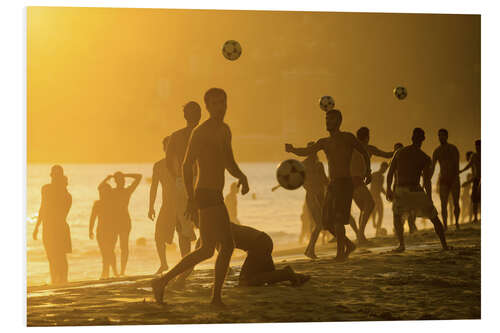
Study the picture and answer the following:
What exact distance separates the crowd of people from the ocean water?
3.41 ft

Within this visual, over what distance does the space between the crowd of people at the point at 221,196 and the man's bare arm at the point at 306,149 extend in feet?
0.05

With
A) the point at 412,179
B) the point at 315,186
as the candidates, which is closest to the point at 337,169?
the point at 412,179

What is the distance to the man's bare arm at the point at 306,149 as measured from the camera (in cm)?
1015

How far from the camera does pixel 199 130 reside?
849 centimetres

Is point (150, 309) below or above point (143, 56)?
below

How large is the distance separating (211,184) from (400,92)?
4.55m

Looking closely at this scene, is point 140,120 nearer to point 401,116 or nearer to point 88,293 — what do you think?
point 88,293

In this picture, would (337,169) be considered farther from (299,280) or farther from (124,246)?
(124,246)

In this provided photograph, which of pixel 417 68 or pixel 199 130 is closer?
→ pixel 199 130

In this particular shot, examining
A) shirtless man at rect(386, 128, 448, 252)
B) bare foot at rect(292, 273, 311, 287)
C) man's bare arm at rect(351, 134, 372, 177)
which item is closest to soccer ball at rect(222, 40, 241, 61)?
man's bare arm at rect(351, 134, 372, 177)

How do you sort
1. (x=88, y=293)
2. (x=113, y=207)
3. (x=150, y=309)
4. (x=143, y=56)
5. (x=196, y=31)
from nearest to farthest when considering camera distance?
(x=150, y=309) → (x=88, y=293) → (x=196, y=31) → (x=143, y=56) → (x=113, y=207)

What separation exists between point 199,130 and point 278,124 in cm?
419

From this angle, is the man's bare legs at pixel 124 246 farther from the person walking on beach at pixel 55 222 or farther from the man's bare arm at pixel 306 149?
the man's bare arm at pixel 306 149

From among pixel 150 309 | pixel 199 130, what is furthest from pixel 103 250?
pixel 199 130
